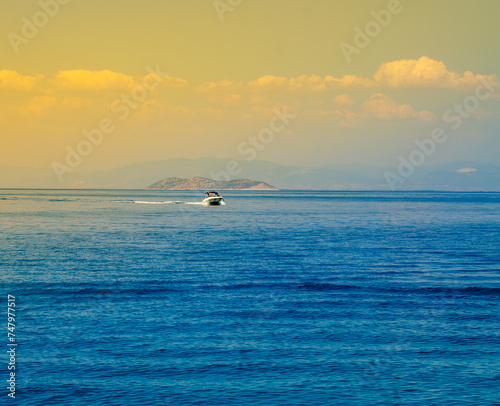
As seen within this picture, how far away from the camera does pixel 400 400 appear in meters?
20.9

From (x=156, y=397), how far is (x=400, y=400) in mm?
9096

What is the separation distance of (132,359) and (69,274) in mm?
24544

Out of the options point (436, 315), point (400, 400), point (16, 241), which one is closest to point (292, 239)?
point (16, 241)

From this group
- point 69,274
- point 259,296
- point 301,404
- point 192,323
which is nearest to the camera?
point 301,404

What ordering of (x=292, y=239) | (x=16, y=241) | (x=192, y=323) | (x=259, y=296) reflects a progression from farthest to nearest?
(x=292, y=239) < (x=16, y=241) < (x=259, y=296) < (x=192, y=323)

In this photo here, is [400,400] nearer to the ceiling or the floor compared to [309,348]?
nearer to the floor

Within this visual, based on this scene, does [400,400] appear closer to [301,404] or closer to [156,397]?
[301,404]

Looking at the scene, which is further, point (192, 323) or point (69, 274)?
point (69, 274)

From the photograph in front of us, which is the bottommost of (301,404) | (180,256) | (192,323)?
(301,404)

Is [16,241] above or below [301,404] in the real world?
above

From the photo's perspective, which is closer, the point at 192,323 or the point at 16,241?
the point at 192,323

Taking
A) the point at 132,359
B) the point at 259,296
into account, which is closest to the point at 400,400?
the point at 132,359

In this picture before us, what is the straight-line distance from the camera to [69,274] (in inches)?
1853

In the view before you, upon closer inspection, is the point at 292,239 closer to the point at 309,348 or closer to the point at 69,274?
the point at 69,274
